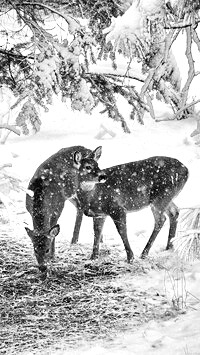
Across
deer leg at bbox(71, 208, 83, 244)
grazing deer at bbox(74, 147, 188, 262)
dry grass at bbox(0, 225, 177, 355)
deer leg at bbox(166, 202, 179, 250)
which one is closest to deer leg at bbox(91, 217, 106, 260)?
grazing deer at bbox(74, 147, 188, 262)

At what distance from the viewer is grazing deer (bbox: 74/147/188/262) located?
830 centimetres

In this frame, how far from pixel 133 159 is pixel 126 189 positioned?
478 cm

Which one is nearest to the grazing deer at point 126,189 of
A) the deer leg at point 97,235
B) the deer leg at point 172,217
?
the deer leg at point 97,235

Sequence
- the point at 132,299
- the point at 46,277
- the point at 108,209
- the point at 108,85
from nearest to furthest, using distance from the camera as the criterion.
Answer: the point at 132,299, the point at 46,277, the point at 108,209, the point at 108,85

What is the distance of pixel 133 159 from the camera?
13.2 meters

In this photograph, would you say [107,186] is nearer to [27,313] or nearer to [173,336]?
[27,313]

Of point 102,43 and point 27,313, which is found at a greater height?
point 102,43

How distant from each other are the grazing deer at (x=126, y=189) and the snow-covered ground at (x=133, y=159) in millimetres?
814

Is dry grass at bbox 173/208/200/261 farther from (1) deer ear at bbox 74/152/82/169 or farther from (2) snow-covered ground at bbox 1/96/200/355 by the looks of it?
(1) deer ear at bbox 74/152/82/169

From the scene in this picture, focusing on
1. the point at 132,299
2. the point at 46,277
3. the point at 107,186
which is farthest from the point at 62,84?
the point at 132,299

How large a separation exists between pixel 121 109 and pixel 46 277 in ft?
29.0

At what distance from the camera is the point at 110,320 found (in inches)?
249

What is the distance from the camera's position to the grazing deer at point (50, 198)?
772 cm

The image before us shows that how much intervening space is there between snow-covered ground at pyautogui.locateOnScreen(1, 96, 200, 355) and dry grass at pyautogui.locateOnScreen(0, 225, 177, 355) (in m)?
0.27
